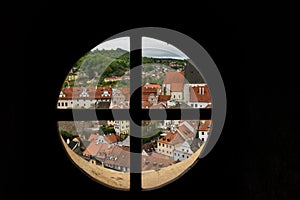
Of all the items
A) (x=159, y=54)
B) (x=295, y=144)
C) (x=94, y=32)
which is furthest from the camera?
(x=159, y=54)

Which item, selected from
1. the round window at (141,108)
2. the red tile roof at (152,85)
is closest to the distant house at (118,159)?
the round window at (141,108)

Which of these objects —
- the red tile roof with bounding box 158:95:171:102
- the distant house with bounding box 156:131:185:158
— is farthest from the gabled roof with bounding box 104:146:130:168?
the red tile roof with bounding box 158:95:171:102

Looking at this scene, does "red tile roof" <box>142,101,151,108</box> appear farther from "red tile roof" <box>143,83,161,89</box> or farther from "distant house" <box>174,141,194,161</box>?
"distant house" <box>174,141,194,161</box>

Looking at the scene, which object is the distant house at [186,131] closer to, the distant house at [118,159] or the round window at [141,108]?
the round window at [141,108]

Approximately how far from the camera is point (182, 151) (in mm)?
1218

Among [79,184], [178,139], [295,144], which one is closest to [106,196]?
[79,184]

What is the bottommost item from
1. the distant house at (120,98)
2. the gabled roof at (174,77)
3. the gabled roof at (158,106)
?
the gabled roof at (158,106)

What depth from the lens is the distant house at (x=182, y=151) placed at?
121cm

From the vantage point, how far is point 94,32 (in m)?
1.08

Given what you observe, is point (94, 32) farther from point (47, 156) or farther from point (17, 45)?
point (47, 156)

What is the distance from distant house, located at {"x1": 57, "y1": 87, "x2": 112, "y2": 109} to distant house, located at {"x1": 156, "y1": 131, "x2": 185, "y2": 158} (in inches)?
9.5

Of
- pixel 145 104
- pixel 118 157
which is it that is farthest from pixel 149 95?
pixel 118 157

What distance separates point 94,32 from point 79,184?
0.50 m

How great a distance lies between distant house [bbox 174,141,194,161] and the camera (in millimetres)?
1211
